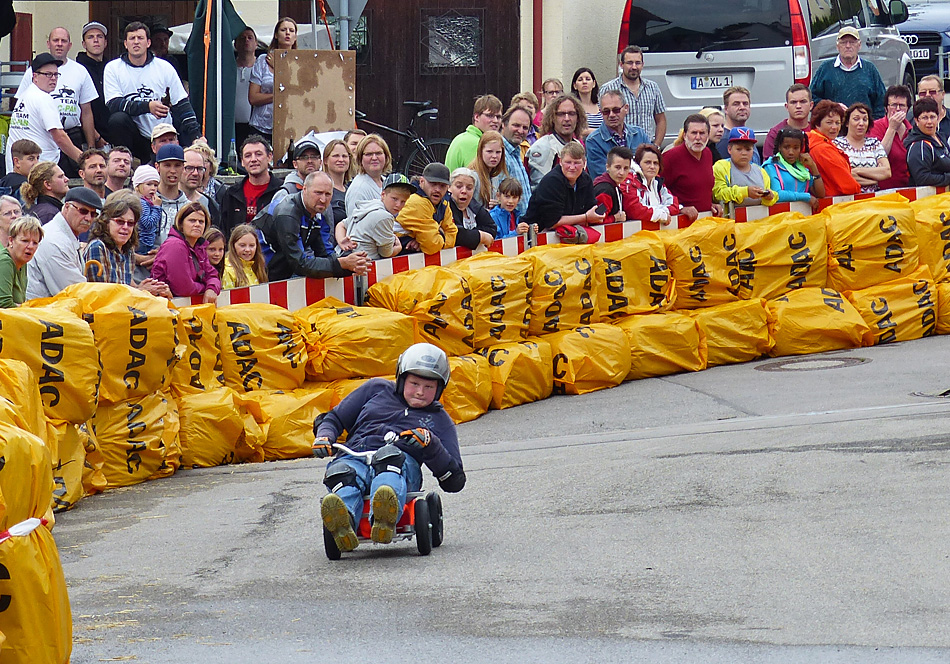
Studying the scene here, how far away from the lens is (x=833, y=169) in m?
14.0

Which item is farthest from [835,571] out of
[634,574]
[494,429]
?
[494,429]

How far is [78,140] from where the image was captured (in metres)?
13.2

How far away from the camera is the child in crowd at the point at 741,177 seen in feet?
43.6

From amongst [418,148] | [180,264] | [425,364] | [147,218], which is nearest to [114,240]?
[180,264]

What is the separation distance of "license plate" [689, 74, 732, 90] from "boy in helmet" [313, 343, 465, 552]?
962 cm

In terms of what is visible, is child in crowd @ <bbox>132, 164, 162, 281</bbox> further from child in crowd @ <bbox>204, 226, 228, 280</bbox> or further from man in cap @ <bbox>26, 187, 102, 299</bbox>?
man in cap @ <bbox>26, 187, 102, 299</bbox>

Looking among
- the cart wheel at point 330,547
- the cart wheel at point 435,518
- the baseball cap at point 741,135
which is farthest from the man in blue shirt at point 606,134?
the cart wheel at point 330,547

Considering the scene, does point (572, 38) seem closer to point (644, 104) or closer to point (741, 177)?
point (644, 104)

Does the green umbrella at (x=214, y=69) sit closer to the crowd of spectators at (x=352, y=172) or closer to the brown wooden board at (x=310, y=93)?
the crowd of spectators at (x=352, y=172)

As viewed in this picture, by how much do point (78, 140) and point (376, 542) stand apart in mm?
7471

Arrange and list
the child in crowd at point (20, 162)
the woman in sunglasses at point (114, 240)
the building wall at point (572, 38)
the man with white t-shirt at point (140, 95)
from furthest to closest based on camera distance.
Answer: the building wall at point (572, 38) < the man with white t-shirt at point (140, 95) < the child in crowd at point (20, 162) < the woman in sunglasses at point (114, 240)

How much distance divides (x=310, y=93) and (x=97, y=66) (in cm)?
199

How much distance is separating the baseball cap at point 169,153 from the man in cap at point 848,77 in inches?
312

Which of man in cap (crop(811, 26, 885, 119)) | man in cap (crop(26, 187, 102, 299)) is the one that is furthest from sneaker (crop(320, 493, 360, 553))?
man in cap (crop(811, 26, 885, 119))
